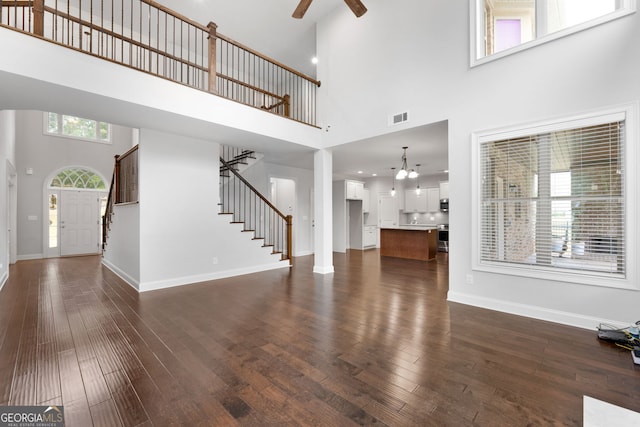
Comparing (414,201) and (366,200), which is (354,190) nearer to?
(366,200)

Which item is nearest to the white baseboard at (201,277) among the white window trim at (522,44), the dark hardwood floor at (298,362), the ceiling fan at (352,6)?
the dark hardwood floor at (298,362)

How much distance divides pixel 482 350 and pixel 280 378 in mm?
1838

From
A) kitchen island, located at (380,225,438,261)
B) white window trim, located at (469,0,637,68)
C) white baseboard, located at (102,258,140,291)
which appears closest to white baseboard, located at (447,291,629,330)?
white window trim, located at (469,0,637,68)

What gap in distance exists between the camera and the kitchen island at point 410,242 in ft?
24.6

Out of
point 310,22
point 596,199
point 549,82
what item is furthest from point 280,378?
point 310,22

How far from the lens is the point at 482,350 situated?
2549 mm

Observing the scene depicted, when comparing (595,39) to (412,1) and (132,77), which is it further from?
(132,77)

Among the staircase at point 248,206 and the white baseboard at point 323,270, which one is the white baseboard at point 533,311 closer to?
the white baseboard at point 323,270

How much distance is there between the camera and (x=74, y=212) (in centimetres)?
841

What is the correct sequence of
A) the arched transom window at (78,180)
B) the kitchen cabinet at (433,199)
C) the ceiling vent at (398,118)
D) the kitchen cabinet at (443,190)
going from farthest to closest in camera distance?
the kitchen cabinet at (433,199)
the kitchen cabinet at (443,190)
the arched transom window at (78,180)
the ceiling vent at (398,118)

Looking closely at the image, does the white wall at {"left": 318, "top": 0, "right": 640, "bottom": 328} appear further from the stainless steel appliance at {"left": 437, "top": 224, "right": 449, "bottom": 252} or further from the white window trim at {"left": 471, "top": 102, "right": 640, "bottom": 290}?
the stainless steel appliance at {"left": 437, "top": 224, "right": 449, "bottom": 252}

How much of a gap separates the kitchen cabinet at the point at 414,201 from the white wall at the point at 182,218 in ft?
21.9

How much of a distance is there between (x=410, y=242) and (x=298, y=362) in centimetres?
615

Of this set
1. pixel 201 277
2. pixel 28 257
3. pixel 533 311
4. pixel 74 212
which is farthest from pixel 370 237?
pixel 28 257
